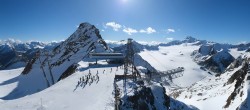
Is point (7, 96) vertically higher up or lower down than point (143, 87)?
lower down

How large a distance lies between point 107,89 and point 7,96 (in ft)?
139

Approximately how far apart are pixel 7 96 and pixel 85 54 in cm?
3116

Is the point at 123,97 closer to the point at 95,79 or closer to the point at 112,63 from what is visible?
the point at 95,79

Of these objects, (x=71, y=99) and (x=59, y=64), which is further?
(x=59, y=64)

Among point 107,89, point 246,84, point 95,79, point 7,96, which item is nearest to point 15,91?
point 7,96

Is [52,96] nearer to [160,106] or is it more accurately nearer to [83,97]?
[83,97]

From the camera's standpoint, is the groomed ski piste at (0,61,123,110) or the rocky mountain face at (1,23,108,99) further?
the rocky mountain face at (1,23,108,99)

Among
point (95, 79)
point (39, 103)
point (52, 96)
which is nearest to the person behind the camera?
point (39, 103)

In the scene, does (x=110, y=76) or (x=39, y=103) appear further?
(x=110, y=76)

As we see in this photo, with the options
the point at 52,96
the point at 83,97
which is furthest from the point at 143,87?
the point at 52,96

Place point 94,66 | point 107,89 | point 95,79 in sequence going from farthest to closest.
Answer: point 94,66 < point 95,79 < point 107,89

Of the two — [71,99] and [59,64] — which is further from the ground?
[71,99]

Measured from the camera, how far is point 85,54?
329 feet

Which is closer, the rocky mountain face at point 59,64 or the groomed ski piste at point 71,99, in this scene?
the groomed ski piste at point 71,99
